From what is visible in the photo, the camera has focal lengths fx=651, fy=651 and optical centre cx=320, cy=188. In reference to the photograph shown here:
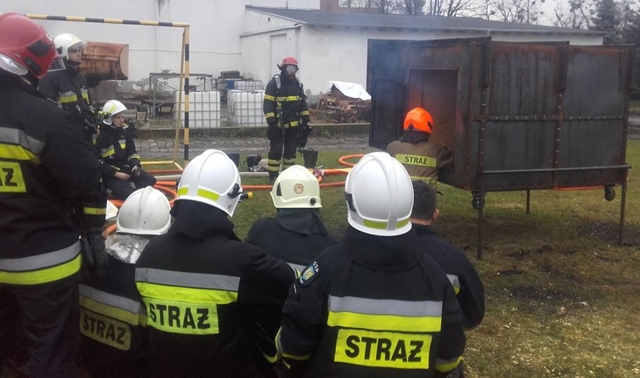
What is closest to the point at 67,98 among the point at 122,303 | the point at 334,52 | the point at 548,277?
the point at 122,303

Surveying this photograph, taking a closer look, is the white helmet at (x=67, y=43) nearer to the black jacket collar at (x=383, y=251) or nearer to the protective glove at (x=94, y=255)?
the protective glove at (x=94, y=255)

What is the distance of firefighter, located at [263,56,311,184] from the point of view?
10.4 metres

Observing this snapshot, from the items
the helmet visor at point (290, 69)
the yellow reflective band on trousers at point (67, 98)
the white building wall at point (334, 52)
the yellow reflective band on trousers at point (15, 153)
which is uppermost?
the white building wall at point (334, 52)

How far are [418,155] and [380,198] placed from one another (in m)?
4.25

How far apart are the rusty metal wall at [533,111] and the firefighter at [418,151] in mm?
242

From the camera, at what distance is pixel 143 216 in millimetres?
3412

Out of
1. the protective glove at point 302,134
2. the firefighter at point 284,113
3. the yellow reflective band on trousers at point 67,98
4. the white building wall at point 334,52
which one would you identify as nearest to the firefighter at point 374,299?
the yellow reflective band on trousers at point 67,98

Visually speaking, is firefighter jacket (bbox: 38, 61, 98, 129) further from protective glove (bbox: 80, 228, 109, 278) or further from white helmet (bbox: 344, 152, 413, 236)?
white helmet (bbox: 344, 152, 413, 236)

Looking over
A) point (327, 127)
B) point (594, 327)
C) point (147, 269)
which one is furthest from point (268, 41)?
point (147, 269)

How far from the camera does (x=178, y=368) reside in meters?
2.73

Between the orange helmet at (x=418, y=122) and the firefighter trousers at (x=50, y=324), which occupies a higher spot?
the orange helmet at (x=418, y=122)

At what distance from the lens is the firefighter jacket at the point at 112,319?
10.3 feet

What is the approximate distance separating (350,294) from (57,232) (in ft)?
5.04

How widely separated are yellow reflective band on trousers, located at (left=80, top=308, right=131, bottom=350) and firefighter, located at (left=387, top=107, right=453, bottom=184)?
149 inches
